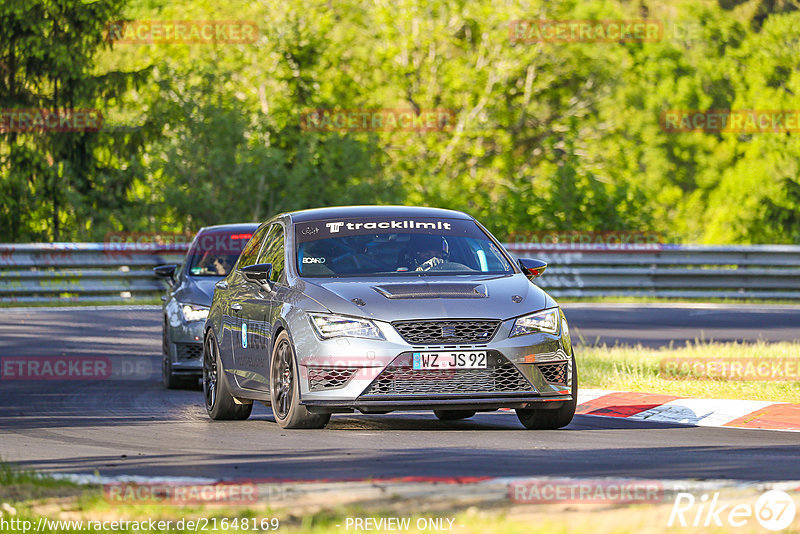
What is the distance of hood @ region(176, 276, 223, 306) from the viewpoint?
14461 millimetres

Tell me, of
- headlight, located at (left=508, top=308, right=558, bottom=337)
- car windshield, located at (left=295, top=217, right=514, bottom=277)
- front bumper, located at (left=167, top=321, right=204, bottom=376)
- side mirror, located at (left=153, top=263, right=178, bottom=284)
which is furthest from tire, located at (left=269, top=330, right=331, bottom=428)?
side mirror, located at (left=153, top=263, right=178, bottom=284)

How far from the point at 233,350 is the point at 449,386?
2435 mm

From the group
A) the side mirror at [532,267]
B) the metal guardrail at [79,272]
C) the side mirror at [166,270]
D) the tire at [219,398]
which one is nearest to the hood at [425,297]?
the side mirror at [532,267]

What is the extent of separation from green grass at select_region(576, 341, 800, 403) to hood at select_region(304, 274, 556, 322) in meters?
2.60

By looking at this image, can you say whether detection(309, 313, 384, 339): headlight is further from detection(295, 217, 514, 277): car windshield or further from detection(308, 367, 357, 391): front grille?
detection(295, 217, 514, 277): car windshield

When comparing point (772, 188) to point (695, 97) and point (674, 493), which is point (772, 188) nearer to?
point (695, 97)

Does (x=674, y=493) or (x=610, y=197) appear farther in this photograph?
(x=610, y=197)

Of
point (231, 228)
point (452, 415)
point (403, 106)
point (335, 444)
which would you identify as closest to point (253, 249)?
point (452, 415)

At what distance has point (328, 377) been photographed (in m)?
9.52

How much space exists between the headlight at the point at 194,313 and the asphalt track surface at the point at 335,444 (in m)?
0.73

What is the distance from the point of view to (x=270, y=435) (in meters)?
9.70

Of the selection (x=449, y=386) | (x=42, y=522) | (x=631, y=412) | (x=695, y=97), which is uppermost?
(x=42, y=522)

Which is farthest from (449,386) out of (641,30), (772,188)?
(641,30)

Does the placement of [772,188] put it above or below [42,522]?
below
